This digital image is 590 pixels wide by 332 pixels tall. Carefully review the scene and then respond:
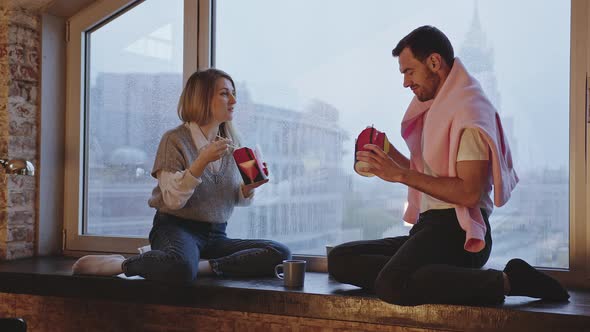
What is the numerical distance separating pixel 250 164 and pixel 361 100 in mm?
601

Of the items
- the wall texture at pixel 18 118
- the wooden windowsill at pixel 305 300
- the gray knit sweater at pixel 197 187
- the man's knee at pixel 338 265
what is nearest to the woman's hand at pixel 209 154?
the gray knit sweater at pixel 197 187

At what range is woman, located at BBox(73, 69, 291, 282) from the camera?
2518mm

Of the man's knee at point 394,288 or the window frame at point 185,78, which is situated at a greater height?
the window frame at point 185,78

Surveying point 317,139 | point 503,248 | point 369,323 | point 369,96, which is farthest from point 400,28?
point 369,323

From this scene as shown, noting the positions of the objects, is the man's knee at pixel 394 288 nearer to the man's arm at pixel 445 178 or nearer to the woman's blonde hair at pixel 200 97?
the man's arm at pixel 445 178

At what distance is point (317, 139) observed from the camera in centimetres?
293

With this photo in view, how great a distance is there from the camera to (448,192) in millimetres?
2064

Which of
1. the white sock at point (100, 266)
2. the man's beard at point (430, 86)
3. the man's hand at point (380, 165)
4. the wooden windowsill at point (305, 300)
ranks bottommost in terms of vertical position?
the wooden windowsill at point (305, 300)

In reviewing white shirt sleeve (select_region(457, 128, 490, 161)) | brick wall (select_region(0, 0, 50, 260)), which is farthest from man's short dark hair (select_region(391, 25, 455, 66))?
brick wall (select_region(0, 0, 50, 260))

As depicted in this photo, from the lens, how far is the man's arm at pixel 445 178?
6.72 ft

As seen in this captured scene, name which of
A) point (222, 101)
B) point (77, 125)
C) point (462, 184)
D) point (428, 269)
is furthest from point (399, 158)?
point (77, 125)

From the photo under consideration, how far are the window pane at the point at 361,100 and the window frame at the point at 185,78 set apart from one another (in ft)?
0.14

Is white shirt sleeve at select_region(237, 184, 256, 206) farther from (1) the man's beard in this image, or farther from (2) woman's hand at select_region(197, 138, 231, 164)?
(1) the man's beard

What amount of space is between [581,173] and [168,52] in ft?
6.41
